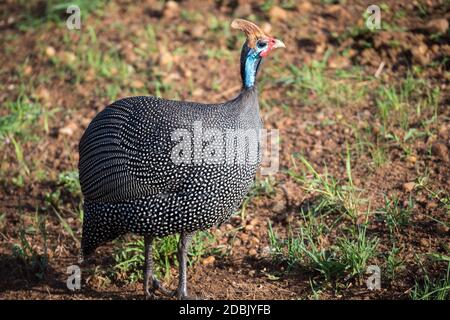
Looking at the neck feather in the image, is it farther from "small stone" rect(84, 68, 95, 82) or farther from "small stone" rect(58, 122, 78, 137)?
"small stone" rect(84, 68, 95, 82)

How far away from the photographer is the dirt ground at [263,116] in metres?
3.96

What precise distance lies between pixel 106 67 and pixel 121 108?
2352 mm

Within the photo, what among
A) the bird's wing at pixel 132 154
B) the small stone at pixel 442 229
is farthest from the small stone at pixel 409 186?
the bird's wing at pixel 132 154

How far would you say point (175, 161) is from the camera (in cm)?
343

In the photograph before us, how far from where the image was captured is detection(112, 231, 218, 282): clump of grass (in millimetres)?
4008

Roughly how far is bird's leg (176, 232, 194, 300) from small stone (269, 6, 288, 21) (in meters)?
3.07

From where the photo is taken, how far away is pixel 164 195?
11.4 ft

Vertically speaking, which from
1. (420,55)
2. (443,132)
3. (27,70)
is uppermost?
(27,70)

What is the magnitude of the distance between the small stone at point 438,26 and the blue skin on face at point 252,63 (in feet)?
8.39

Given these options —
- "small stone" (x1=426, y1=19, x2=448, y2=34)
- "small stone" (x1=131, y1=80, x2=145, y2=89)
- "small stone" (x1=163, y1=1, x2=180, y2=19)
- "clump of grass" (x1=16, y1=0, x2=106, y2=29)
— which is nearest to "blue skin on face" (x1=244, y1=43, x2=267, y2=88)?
"small stone" (x1=131, y1=80, x2=145, y2=89)

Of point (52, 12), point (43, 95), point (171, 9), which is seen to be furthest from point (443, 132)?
point (52, 12)

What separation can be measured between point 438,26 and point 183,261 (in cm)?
319

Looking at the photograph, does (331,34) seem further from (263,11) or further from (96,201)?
(96,201)

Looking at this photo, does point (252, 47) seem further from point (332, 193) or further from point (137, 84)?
point (137, 84)
